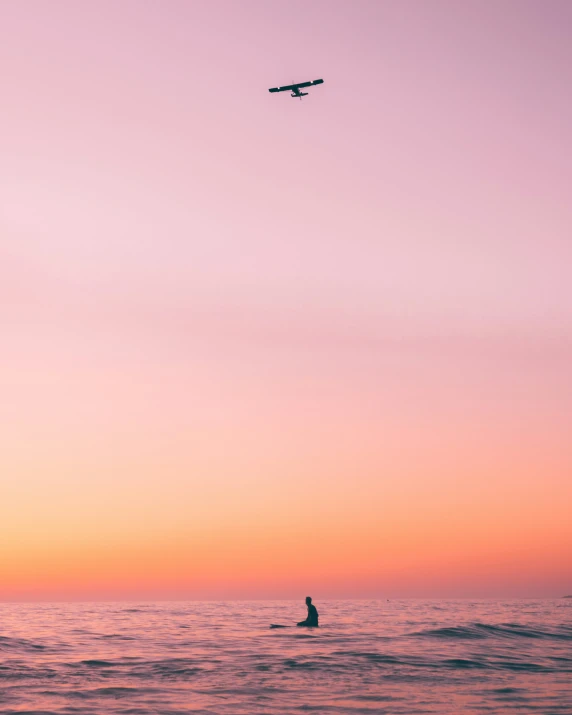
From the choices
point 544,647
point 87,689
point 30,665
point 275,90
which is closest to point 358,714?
point 87,689

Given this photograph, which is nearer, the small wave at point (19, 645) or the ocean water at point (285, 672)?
the ocean water at point (285, 672)

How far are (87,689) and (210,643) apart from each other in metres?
15.7

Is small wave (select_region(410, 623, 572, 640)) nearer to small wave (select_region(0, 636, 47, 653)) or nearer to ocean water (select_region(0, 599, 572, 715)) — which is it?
ocean water (select_region(0, 599, 572, 715))

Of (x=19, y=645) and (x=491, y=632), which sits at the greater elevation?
(x=19, y=645)

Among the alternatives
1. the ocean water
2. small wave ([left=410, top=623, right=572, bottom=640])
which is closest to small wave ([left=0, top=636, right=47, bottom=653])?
the ocean water

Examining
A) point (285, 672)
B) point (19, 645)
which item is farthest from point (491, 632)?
point (19, 645)

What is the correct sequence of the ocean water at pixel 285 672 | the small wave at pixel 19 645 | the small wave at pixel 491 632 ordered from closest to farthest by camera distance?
the ocean water at pixel 285 672 → the small wave at pixel 19 645 → the small wave at pixel 491 632

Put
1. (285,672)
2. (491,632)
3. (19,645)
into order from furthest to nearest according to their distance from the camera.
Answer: (491,632)
(19,645)
(285,672)

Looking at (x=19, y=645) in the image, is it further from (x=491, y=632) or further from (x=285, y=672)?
(x=491, y=632)

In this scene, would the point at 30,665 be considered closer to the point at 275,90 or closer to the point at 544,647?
the point at 544,647

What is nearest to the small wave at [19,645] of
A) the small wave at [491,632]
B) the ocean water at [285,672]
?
Result: the ocean water at [285,672]

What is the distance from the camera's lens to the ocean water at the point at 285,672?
21625mm

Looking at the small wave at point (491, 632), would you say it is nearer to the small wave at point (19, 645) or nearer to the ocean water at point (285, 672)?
the ocean water at point (285, 672)

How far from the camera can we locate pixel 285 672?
27.4 meters
